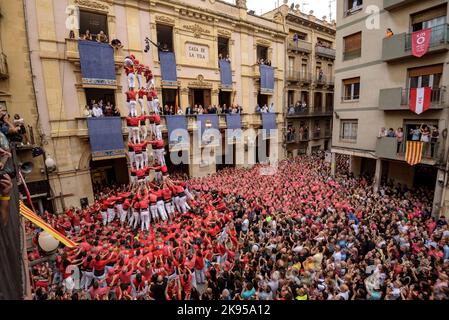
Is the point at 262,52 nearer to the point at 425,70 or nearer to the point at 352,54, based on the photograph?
the point at 352,54

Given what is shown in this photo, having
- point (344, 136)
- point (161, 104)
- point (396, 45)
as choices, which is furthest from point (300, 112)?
point (161, 104)

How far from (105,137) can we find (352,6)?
19519mm

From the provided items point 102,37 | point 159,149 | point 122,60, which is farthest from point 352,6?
point 102,37

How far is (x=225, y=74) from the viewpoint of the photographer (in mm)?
22547

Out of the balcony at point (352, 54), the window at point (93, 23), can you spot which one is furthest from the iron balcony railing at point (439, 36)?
the window at point (93, 23)

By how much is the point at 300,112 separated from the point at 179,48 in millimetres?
15116

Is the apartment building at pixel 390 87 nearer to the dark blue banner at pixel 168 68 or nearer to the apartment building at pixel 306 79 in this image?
the apartment building at pixel 306 79

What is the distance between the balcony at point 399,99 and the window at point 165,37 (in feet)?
50.7

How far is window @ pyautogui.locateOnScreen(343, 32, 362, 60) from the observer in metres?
17.4

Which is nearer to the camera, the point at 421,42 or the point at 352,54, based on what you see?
the point at 421,42

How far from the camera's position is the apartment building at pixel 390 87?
516 inches

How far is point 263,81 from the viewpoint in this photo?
24609 mm

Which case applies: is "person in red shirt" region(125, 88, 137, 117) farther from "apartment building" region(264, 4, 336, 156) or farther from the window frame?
"apartment building" region(264, 4, 336, 156)
